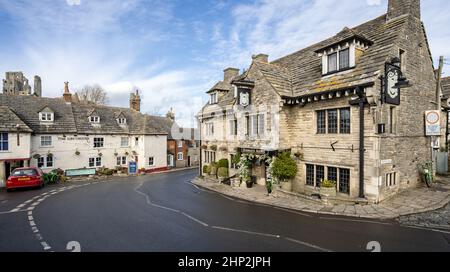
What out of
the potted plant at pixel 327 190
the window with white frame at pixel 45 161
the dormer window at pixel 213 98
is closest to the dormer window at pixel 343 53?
the potted plant at pixel 327 190

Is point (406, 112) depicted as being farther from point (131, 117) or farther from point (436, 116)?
point (131, 117)

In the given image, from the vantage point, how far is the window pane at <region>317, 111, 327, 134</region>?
1545 cm

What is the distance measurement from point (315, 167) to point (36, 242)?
48.6ft

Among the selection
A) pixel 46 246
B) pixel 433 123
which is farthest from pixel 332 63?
pixel 46 246

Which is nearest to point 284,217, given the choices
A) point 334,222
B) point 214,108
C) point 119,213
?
point 334,222

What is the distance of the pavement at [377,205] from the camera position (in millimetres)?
11484

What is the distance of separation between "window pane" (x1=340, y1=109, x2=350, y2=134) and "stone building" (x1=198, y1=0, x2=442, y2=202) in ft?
0.20

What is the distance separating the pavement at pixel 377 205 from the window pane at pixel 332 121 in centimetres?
458

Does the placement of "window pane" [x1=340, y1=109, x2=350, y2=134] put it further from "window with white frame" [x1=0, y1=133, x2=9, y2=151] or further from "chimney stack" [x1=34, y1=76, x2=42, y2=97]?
"chimney stack" [x1=34, y1=76, x2=42, y2=97]

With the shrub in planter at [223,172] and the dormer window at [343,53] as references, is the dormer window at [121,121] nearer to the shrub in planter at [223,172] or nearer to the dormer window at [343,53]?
the shrub in planter at [223,172]

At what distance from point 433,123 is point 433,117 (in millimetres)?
405

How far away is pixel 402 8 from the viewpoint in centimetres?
1531

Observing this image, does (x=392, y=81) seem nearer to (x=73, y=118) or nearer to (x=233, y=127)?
(x=233, y=127)

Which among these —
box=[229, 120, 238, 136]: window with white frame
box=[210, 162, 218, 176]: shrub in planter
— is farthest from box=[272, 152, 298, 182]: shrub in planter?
box=[210, 162, 218, 176]: shrub in planter
